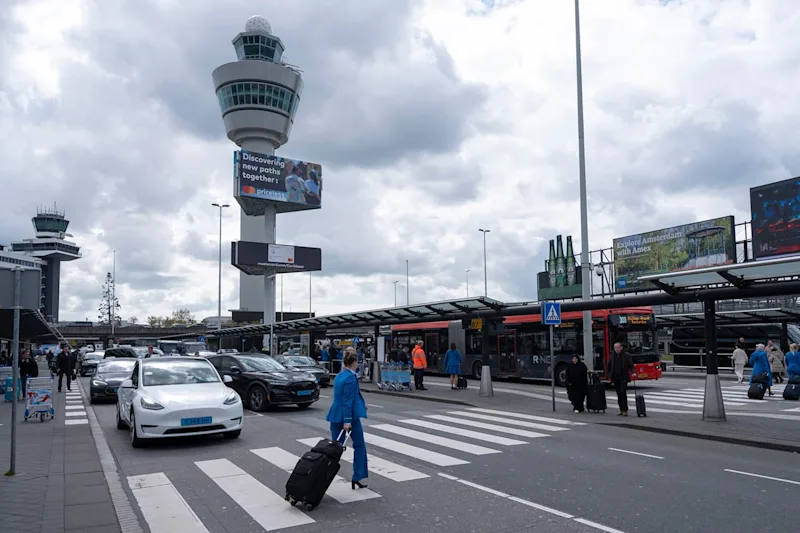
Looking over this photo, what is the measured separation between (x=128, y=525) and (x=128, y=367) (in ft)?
54.7

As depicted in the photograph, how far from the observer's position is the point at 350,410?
7645 mm

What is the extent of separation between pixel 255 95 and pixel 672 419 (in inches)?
3143

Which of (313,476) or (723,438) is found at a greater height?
Answer: (313,476)

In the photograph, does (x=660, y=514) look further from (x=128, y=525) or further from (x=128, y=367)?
(x=128, y=367)

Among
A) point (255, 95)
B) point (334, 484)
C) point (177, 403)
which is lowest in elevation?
point (334, 484)

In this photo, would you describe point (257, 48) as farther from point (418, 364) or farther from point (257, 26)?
point (418, 364)

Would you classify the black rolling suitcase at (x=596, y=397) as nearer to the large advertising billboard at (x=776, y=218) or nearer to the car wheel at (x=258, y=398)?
the car wheel at (x=258, y=398)

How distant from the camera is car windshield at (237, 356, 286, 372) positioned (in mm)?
17906

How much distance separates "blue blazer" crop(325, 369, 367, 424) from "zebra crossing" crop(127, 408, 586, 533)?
3.12ft

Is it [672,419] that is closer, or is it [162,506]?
[162,506]

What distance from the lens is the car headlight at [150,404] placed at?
11278mm

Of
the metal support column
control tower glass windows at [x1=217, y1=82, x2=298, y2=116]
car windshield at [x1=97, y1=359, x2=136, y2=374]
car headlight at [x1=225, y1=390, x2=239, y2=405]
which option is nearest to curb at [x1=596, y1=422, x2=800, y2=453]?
the metal support column

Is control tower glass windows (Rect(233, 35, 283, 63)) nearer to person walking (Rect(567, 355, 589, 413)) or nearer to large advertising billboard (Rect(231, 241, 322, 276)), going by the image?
Answer: large advertising billboard (Rect(231, 241, 322, 276))

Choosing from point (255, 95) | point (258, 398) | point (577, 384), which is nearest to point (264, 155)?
point (255, 95)
